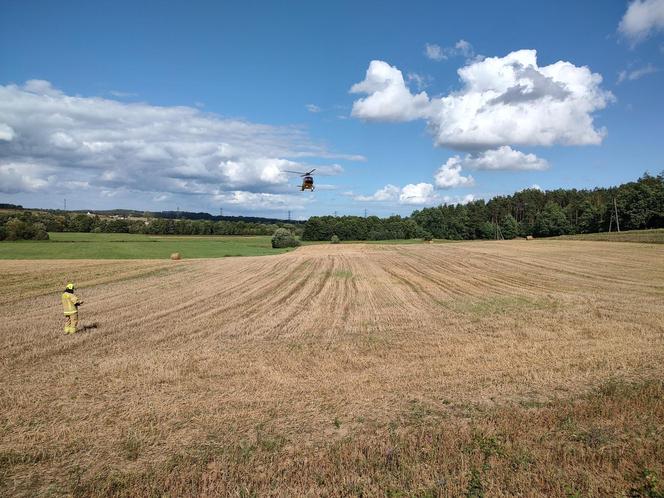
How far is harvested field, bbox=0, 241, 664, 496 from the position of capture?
653 centimetres

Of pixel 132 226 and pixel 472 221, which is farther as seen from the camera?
pixel 472 221

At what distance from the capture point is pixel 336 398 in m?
9.67

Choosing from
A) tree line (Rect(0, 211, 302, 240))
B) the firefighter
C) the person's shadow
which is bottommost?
the person's shadow

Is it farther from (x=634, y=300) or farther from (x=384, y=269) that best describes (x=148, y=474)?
(x=384, y=269)

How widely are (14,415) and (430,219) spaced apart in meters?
127

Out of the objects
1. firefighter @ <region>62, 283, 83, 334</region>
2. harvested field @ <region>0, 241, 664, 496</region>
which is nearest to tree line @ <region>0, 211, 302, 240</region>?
firefighter @ <region>62, 283, 83, 334</region>

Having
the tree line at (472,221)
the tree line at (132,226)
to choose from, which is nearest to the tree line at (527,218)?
the tree line at (472,221)

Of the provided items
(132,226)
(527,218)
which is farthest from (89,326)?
(527,218)

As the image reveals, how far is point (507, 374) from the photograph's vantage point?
10.9 meters

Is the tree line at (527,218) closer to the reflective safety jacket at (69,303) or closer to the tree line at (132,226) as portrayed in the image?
the tree line at (132,226)

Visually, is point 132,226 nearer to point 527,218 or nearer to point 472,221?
point 472,221

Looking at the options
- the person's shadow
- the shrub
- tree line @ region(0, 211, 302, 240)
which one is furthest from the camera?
tree line @ region(0, 211, 302, 240)

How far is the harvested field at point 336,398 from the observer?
653 centimetres

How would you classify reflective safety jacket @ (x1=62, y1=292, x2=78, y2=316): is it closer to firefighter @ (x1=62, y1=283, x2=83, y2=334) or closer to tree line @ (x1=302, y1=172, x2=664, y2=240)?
firefighter @ (x1=62, y1=283, x2=83, y2=334)
